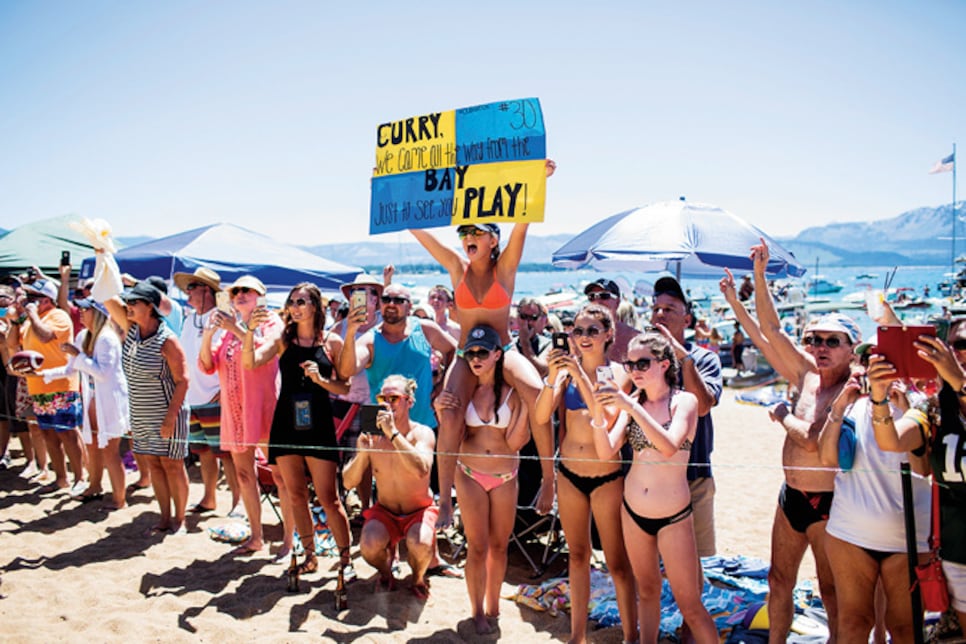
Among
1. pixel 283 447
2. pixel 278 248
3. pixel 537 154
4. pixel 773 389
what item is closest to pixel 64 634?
pixel 283 447

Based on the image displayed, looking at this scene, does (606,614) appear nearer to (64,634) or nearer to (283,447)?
(283,447)

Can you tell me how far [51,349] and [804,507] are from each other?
6891 millimetres

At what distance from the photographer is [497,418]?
3.84 meters

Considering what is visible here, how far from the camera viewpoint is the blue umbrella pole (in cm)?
260

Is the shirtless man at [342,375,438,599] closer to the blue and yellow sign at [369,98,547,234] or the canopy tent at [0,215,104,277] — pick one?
the blue and yellow sign at [369,98,547,234]

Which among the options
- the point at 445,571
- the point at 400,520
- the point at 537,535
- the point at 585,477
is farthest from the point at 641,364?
the point at 537,535

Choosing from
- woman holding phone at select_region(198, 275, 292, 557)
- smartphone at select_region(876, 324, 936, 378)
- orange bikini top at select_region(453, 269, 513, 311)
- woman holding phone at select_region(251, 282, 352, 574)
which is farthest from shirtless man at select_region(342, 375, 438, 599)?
smartphone at select_region(876, 324, 936, 378)

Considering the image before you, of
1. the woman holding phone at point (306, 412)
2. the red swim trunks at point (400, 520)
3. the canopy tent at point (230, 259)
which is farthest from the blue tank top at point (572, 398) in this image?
the canopy tent at point (230, 259)

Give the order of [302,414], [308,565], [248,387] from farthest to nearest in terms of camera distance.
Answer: [248,387]
[308,565]
[302,414]

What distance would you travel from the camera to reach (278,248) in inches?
378

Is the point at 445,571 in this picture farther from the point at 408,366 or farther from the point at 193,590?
the point at 193,590

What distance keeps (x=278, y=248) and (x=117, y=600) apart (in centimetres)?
608

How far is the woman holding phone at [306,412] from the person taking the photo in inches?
175

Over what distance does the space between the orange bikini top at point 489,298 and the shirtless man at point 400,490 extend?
66 centimetres
